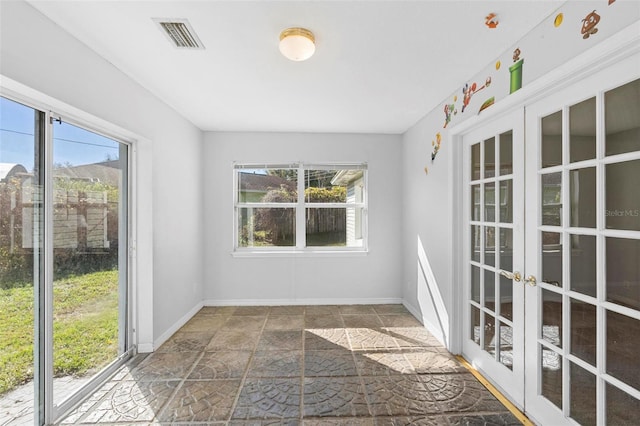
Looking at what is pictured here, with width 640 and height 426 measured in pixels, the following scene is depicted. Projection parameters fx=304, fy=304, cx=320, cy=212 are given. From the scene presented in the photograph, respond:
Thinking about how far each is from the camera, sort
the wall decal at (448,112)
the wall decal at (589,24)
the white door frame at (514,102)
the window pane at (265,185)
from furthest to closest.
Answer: the window pane at (265,185) → the wall decal at (448,112) → the wall decal at (589,24) → the white door frame at (514,102)

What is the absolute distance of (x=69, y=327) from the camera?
7.32ft

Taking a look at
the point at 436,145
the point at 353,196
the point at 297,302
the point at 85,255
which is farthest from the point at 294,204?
the point at 85,255

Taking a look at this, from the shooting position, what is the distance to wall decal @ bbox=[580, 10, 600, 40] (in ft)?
4.99

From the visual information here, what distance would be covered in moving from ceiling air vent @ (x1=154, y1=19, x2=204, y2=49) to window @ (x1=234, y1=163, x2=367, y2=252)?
8.02ft

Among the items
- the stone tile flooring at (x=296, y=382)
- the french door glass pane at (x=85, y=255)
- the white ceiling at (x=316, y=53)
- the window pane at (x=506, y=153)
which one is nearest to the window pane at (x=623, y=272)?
the window pane at (x=506, y=153)

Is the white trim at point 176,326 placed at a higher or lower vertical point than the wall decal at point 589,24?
lower

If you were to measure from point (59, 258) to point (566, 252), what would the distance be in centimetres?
327

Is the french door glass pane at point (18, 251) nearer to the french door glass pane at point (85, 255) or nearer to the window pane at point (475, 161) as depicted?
the french door glass pane at point (85, 255)

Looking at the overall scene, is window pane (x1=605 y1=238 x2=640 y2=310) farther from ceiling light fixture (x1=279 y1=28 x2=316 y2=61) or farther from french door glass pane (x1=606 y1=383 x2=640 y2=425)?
ceiling light fixture (x1=279 y1=28 x2=316 y2=61)

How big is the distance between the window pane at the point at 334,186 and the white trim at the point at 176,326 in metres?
2.18

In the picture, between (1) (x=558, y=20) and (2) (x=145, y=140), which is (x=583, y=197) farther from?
(2) (x=145, y=140)

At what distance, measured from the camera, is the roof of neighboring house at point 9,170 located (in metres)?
1.71

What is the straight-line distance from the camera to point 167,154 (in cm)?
335

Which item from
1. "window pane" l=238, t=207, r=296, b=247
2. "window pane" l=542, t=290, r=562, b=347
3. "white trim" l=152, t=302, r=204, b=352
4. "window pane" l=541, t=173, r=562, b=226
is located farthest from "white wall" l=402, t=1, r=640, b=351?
"white trim" l=152, t=302, r=204, b=352
